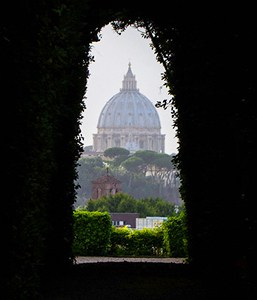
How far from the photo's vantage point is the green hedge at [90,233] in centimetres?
2925

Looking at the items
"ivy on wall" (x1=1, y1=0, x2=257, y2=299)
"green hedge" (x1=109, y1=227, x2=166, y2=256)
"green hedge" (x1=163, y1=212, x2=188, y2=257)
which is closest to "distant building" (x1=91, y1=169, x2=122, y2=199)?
"green hedge" (x1=109, y1=227, x2=166, y2=256)

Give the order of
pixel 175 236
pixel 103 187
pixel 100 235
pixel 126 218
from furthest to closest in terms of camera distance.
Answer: pixel 103 187 → pixel 126 218 → pixel 100 235 → pixel 175 236

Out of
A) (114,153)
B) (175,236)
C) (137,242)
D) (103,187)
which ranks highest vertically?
(114,153)

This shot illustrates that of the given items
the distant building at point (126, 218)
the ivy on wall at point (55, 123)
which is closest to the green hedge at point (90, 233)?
the ivy on wall at point (55, 123)

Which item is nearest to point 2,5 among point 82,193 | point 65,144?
point 65,144

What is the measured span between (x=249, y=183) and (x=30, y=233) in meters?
2.81

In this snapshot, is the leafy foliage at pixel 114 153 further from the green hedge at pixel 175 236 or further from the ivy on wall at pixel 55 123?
the ivy on wall at pixel 55 123

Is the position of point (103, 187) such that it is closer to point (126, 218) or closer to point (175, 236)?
point (126, 218)

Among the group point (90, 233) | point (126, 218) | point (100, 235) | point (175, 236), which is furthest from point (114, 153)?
point (175, 236)

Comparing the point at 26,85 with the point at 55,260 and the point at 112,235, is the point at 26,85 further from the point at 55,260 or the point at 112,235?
the point at 112,235

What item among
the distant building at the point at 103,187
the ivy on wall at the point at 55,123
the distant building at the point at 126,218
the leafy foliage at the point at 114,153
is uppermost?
the leafy foliage at the point at 114,153

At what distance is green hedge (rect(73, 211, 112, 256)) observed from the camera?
29250 millimetres

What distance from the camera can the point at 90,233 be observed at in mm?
29531

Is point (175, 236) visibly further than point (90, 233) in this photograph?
No
